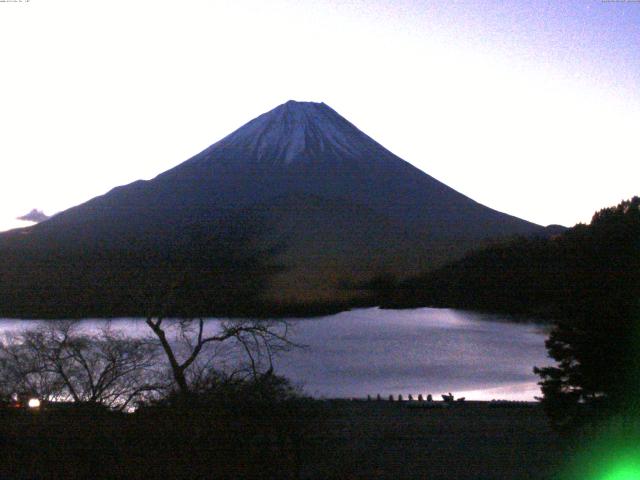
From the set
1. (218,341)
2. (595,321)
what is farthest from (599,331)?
(218,341)

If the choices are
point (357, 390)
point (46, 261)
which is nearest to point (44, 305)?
point (46, 261)

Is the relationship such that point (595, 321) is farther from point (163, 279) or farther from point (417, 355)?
point (417, 355)

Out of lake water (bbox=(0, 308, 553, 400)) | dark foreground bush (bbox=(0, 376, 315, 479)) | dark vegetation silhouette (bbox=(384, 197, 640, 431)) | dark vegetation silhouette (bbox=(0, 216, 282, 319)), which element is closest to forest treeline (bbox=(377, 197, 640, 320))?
dark vegetation silhouette (bbox=(384, 197, 640, 431))

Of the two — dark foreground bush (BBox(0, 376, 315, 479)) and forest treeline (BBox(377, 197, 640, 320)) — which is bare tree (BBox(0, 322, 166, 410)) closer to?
dark foreground bush (BBox(0, 376, 315, 479))

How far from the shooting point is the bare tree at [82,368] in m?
5.97

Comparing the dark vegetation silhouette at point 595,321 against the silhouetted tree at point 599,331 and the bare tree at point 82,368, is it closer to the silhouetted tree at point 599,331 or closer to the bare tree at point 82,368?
the silhouetted tree at point 599,331

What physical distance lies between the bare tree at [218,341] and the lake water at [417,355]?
70.1 inches

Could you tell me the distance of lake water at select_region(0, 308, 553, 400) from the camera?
11.0m

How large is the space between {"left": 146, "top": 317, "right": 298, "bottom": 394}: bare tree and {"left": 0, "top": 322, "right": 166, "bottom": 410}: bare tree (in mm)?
242

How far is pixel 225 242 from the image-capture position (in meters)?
6.90

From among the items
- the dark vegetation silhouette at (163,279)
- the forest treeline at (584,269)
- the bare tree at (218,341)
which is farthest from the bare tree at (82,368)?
the forest treeline at (584,269)

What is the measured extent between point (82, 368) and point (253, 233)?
83.2 inches

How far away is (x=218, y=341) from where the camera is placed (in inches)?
250

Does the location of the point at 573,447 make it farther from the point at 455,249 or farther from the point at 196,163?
the point at 196,163
